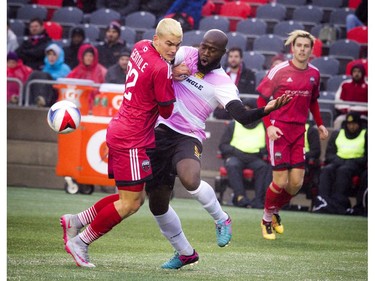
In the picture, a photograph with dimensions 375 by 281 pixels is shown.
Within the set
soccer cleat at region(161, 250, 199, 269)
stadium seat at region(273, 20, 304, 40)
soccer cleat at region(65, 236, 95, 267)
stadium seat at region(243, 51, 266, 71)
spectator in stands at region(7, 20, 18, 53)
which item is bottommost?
soccer cleat at region(161, 250, 199, 269)

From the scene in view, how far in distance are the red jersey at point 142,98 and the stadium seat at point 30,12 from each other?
1235cm

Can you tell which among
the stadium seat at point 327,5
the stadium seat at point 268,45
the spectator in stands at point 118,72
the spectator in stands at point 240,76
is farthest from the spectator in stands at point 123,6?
the spectator in stands at point 240,76

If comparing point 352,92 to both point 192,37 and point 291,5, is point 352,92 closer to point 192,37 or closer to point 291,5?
point 192,37

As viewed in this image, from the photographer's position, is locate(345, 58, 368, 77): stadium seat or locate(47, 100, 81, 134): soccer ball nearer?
locate(47, 100, 81, 134): soccer ball

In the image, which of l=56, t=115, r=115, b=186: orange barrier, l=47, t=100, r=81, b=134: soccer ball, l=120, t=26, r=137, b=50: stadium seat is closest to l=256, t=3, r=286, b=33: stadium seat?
l=120, t=26, r=137, b=50: stadium seat

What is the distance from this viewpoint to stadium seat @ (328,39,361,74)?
58.3 feet

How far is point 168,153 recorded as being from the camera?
8.21 meters

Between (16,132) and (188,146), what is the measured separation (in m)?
8.00

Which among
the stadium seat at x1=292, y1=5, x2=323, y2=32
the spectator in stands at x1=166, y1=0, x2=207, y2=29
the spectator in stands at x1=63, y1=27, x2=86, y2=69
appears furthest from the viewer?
the stadium seat at x1=292, y1=5, x2=323, y2=32

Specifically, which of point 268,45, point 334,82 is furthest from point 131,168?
point 268,45

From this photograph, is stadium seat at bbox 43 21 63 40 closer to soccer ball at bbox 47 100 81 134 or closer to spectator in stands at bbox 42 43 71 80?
spectator in stands at bbox 42 43 71 80

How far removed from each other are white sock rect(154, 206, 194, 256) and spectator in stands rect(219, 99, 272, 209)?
642 centimetres

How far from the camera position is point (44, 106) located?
15906 millimetres

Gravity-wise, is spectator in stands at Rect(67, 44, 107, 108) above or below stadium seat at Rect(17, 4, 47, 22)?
below
